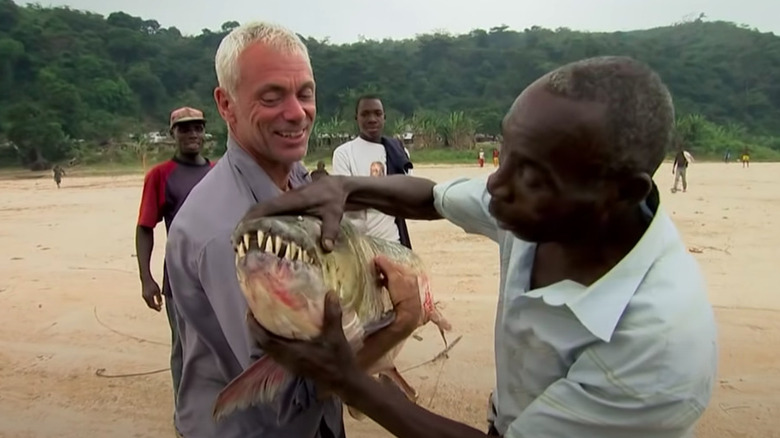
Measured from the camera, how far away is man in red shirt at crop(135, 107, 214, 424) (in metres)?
5.01

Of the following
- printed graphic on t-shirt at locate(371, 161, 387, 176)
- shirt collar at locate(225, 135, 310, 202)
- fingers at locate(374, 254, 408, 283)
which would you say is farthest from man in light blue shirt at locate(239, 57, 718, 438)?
printed graphic on t-shirt at locate(371, 161, 387, 176)

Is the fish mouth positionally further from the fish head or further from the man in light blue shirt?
the man in light blue shirt

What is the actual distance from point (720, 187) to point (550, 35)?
7491 cm

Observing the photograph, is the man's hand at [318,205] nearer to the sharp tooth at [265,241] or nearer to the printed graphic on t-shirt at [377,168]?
the sharp tooth at [265,241]

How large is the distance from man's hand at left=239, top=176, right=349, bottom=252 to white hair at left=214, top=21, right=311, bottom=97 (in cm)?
37

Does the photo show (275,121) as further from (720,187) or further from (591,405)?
(720,187)

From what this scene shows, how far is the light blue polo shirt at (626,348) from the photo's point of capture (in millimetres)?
1169

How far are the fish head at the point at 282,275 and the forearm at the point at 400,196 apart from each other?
53 centimetres

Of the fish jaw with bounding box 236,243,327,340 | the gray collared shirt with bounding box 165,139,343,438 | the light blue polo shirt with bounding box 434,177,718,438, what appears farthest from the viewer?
Answer: the gray collared shirt with bounding box 165,139,343,438

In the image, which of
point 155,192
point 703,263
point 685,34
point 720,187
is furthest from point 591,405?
point 685,34

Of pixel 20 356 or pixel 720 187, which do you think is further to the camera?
pixel 720 187

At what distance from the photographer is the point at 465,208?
1834mm

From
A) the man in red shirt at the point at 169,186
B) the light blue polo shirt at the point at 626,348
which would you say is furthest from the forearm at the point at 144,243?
the light blue polo shirt at the point at 626,348

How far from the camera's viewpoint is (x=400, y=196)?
204 cm
